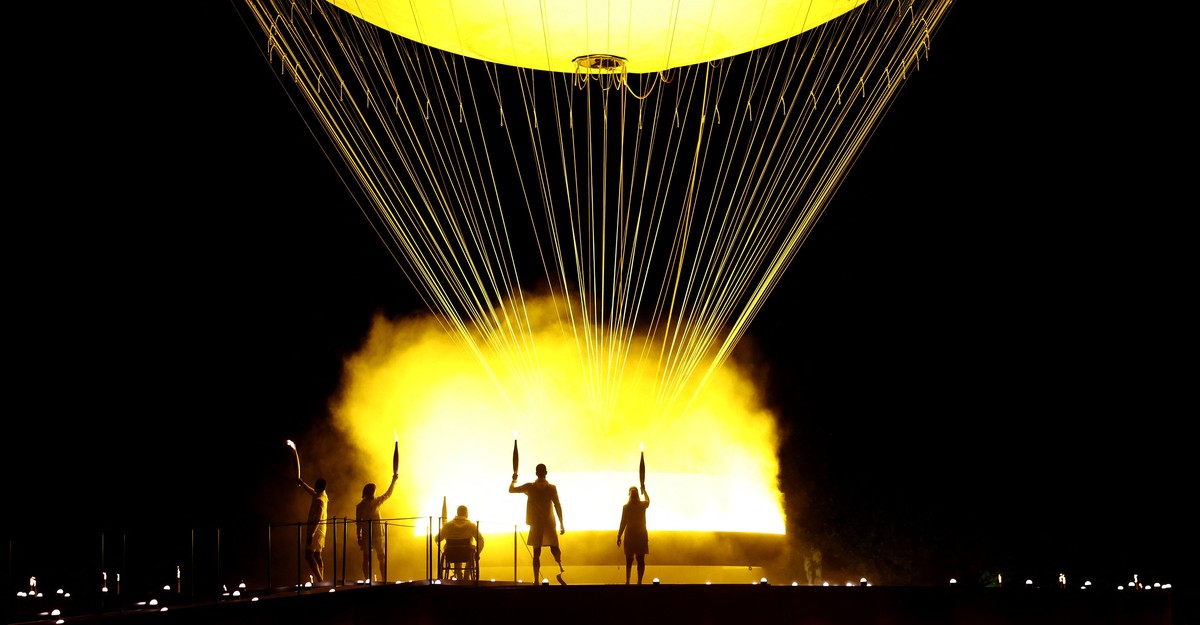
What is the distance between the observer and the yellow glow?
1905cm

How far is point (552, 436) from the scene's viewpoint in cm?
2242

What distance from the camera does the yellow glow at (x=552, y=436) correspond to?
19.0 meters

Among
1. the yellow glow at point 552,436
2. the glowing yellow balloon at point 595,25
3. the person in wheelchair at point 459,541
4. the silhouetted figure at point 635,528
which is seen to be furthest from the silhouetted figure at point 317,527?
the glowing yellow balloon at point 595,25

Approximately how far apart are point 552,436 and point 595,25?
378 inches

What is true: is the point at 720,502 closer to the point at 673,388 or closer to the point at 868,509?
the point at 673,388

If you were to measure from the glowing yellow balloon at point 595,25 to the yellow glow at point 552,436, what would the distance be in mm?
6655

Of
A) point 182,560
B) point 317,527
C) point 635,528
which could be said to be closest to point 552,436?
point 317,527

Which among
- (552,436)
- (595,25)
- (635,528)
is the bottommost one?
(635,528)

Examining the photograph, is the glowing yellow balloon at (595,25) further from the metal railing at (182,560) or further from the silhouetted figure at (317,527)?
the metal railing at (182,560)

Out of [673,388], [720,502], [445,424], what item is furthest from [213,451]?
[720,502]

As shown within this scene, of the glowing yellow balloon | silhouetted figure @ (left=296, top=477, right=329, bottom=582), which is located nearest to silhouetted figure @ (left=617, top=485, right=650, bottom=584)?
silhouetted figure @ (left=296, top=477, right=329, bottom=582)

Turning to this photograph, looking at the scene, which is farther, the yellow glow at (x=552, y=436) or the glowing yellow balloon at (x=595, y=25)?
the yellow glow at (x=552, y=436)

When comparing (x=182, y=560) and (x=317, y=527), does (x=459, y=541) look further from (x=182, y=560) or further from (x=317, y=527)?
(x=182, y=560)

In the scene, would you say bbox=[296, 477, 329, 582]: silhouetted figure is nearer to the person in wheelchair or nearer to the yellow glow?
the person in wheelchair
